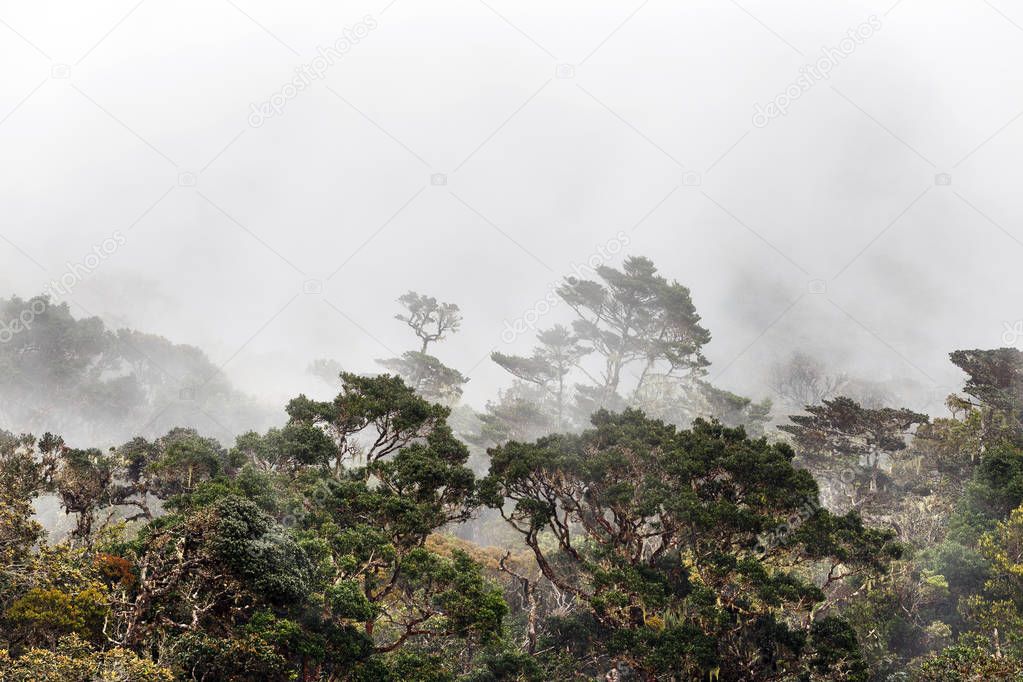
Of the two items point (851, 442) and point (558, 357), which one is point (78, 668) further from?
point (558, 357)

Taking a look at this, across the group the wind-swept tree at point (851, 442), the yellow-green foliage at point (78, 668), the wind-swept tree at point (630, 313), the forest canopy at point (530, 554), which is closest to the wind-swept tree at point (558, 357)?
the wind-swept tree at point (630, 313)

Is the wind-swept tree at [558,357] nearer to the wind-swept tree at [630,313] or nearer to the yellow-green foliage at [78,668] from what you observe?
the wind-swept tree at [630,313]

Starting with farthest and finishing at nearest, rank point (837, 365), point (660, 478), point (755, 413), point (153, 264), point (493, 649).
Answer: point (153, 264)
point (837, 365)
point (755, 413)
point (660, 478)
point (493, 649)

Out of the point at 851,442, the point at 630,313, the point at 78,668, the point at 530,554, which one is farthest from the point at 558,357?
the point at 78,668

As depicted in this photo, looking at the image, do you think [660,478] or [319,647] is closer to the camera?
[319,647]

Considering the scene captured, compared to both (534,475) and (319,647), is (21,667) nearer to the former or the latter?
(319,647)

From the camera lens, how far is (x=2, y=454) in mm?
24219

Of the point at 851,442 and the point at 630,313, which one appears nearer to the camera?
the point at 851,442

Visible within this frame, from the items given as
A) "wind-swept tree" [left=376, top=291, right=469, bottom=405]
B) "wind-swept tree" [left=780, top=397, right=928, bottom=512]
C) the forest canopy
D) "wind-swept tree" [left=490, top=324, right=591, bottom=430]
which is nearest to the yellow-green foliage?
the forest canopy

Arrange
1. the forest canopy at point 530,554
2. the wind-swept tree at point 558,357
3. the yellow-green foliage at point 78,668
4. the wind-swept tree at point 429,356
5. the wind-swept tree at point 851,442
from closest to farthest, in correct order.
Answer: the yellow-green foliage at point 78,668, the forest canopy at point 530,554, the wind-swept tree at point 851,442, the wind-swept tree at point 429,356, the wind-swept tree at point 558,357

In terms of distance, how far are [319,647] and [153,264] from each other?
19518cm

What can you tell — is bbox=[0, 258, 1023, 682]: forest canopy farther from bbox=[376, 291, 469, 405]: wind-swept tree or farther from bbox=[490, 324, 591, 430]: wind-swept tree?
bbox=[490, 324, 591, 430]: wind-swept tree

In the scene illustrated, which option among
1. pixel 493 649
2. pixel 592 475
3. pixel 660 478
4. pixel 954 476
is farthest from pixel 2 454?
pixel 954 476

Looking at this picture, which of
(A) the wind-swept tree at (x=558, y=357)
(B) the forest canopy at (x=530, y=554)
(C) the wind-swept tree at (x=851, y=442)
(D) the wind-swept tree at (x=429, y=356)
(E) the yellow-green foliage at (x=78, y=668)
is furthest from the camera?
(A) the wind-swept tree at (x=558, y=357)
